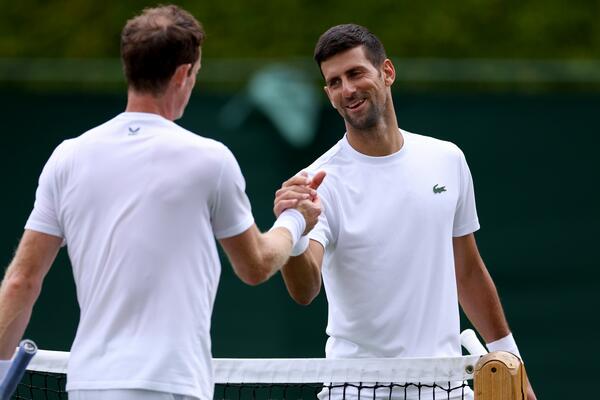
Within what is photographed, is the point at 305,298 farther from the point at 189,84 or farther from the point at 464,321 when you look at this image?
the point at 464,321

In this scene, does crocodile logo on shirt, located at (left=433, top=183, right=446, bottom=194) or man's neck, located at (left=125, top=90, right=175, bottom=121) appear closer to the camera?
man's neck, located at (left=125, top=90, right=175, bottom=121)

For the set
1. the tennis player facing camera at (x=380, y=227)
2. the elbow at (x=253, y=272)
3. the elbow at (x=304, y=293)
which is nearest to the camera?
the elbow at (x=253, y=272)

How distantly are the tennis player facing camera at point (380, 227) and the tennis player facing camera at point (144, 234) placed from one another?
0.90 metres

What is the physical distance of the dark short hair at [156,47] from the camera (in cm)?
366

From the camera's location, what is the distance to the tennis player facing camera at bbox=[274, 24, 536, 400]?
185 inches

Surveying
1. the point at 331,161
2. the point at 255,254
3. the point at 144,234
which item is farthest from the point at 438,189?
the point at 144,234

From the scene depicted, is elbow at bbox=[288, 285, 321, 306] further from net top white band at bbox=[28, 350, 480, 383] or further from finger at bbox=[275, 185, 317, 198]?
finger at bbox=[275, 185, 317, 198]

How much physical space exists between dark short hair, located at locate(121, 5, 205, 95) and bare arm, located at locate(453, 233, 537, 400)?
1.76 m

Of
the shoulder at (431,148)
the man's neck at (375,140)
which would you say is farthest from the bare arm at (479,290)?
the man's neck at (375,140)

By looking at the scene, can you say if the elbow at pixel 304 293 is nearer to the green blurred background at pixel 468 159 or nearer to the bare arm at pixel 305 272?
the bare arm at pixel 305 272

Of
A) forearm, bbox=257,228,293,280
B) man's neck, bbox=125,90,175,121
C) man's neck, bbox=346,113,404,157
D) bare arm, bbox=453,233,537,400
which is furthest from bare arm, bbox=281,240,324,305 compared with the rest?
man's neck, bbox=125,90,175,121

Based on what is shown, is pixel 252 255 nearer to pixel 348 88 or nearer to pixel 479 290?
pixel 348 88

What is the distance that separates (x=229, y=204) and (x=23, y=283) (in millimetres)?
637

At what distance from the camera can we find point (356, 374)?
4492 mm
